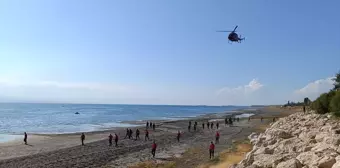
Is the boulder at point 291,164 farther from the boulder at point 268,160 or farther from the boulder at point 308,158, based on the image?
the boulder at point 268,160

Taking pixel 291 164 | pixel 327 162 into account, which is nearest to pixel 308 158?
pixel 291 164

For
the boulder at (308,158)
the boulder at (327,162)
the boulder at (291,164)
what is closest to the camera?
the boulder at (327,162)

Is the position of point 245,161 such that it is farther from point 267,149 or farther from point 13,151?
point 13,151

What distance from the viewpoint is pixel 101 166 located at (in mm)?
24516

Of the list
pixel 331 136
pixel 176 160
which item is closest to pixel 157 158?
pixel 176 160

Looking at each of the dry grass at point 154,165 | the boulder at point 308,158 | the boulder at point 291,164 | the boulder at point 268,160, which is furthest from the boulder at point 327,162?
the dry grass at point 154,165

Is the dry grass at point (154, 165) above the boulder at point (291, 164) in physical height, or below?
below

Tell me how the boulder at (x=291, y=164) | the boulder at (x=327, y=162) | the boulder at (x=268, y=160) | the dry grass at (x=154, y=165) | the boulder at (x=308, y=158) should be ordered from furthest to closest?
1. the dry grass at (x=154, y=165)
2. the boulder at (x=268, y=160)
3. the boulder at (x=291, y=164)
4. the boulder at (x=308, y=158)
5. the boulder at (x=327, y=162)

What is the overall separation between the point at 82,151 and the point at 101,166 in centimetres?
835

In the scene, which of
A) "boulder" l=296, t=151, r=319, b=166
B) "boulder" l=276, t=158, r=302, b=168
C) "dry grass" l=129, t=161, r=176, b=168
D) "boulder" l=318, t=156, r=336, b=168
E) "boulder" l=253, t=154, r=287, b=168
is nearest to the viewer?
"boulder" l=318, t=156, r=336, b=168

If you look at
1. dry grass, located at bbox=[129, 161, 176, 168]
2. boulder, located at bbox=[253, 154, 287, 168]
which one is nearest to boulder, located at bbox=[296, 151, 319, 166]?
boulder, located at bbox=[253, 154, 287, 168]

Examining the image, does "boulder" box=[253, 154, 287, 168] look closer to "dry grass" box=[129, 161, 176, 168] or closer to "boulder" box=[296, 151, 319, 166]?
"boulder" box=[296, 151, 319, 166]

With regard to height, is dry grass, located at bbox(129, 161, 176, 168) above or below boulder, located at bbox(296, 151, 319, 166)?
below

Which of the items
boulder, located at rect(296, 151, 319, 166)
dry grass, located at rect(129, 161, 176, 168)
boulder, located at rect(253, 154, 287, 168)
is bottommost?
dry grass, located at rect(129, 161, 176, 168)
